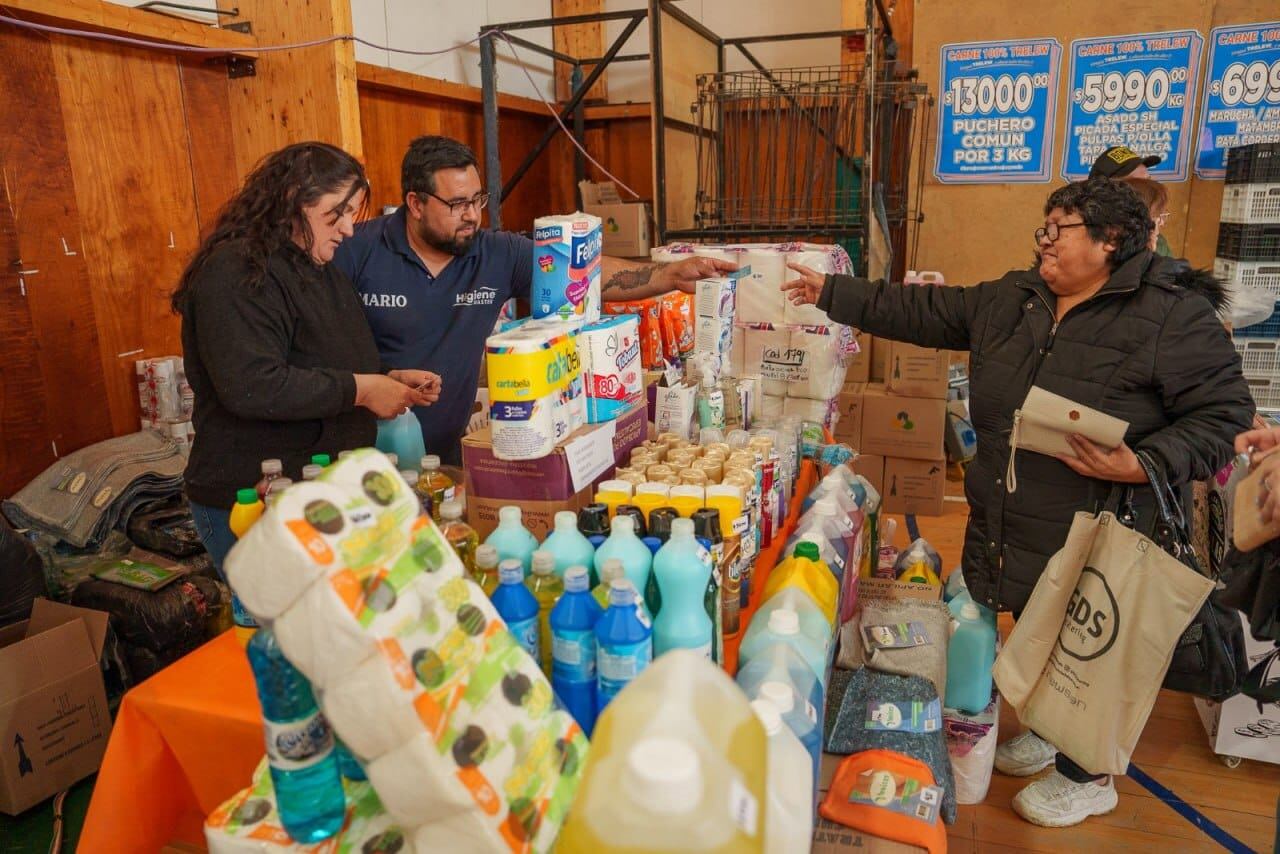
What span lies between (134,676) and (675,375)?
2.05 metres

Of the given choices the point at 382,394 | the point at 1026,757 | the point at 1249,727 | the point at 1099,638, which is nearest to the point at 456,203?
the point at 382,394

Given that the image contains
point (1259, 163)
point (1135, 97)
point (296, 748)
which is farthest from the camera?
point (1135, 97)

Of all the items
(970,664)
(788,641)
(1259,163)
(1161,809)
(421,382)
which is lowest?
(1161,809)

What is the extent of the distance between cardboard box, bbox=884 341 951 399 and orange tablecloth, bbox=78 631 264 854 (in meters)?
3.98

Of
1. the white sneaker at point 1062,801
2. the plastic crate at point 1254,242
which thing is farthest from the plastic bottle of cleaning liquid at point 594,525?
the plastic crate at point 1254,242

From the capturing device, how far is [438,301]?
8.39ft

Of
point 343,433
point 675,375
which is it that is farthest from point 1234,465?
point 343,433

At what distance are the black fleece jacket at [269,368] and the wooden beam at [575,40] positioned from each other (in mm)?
5317

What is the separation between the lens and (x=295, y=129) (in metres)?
3.83

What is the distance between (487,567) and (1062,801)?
1.99 metres

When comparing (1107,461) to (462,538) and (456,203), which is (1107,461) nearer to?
(462,538)

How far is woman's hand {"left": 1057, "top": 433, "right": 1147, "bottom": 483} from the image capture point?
6.59 ft

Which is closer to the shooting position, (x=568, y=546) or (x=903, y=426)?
(x=568, y=546)

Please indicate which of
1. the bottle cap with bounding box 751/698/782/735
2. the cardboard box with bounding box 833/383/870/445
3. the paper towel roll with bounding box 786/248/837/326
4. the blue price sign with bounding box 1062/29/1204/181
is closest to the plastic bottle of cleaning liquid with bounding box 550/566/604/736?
the bottle cap with bounding box 751/698/782/735
